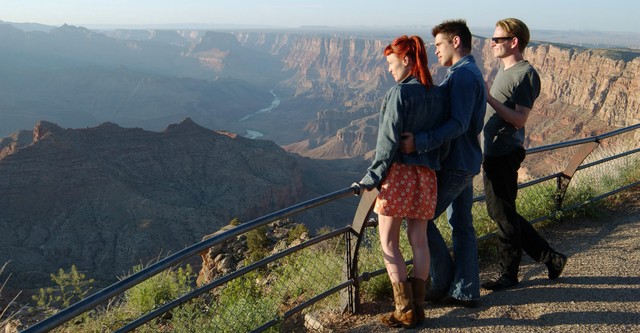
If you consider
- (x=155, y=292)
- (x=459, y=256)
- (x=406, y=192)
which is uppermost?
(x=406, y=192)

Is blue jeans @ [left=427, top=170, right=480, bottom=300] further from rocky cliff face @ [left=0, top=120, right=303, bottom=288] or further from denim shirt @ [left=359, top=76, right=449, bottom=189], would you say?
rocky cliff face @ [left=0, top=120, right=303, bottom=288]

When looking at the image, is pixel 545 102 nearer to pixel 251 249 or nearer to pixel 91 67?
pixel 251 249

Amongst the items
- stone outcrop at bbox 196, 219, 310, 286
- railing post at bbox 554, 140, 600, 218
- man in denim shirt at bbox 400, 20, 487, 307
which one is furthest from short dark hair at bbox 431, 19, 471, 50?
stone outcrop at bbox 196, 219, 310, 286

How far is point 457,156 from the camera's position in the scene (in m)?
3.10

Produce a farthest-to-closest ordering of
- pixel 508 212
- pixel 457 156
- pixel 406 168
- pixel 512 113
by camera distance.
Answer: pixel 508 212 < pixel 512 113 < pixel 457 156 < pixel 406 168

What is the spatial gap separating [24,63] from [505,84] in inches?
8931

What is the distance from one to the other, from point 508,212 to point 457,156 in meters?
0.91

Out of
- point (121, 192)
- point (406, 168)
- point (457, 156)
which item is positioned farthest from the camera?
point (121, 192)

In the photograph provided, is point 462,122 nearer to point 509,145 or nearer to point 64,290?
point 509,145

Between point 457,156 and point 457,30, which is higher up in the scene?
point 457,30

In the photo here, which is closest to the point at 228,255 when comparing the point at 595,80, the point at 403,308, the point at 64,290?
the point at 64,290

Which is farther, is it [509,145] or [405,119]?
[509,145]

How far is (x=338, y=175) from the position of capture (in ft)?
247

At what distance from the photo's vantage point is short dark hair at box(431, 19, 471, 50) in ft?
10.0
